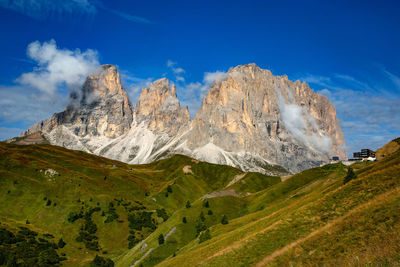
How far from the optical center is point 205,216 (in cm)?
9362

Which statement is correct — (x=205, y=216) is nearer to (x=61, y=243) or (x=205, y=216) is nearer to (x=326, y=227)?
(x=61, y=243)

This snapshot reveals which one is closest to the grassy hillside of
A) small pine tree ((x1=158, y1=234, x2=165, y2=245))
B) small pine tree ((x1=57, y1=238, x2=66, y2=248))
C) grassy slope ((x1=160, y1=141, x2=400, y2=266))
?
grassy slope ((x1=160, y1=141, x2=400, y2=266))

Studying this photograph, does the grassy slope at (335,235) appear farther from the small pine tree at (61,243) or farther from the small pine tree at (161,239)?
the small pine tree at (61,243)

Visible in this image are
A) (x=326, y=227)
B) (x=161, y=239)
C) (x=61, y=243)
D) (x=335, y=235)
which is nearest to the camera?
(x=335, y=235)

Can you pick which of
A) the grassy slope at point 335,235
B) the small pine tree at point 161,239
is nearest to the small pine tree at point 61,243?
the small pine tree at point 161,239

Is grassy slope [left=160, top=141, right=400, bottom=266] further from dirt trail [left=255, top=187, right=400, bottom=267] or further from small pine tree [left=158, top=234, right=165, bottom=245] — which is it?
small pine tree [left=158, top=234, right=165, bottom=245]

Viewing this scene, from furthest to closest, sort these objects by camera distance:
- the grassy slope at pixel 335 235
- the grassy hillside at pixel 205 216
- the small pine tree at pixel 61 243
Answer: the small pine tree at pixel 61 243 < the grassy hillside at pixel 205 216 < the grassy slope at pixel 335 235

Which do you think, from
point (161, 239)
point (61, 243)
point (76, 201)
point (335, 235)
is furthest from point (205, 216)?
point (335, 235)

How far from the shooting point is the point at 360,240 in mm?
26859

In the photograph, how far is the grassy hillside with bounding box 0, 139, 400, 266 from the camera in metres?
29.6

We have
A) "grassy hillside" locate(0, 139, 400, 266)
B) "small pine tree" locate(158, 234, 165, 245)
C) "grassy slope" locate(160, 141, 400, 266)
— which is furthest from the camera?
"small pine tree" locate(158, 234, 165, 245)

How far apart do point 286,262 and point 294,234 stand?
22.0ft

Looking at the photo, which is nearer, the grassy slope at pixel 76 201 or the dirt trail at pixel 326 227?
the dirt trail at pixel 326 227

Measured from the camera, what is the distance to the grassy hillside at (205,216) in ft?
→ 97.2
